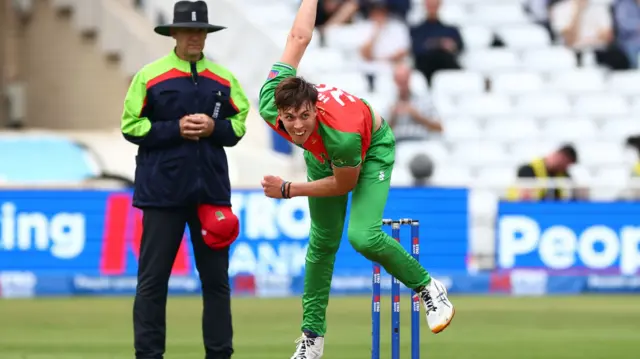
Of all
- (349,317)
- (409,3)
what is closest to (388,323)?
(349,317)

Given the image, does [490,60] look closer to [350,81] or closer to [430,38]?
[430,38]

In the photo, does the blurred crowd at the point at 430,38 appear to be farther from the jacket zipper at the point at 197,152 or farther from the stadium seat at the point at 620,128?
the jacket zipper at the point at 197,152

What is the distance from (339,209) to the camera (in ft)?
22.6

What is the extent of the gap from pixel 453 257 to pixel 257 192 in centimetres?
187

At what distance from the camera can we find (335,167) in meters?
6.55

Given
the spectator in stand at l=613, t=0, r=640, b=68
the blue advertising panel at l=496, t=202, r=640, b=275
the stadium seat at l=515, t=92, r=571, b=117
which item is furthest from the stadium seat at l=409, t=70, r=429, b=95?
the blue advertising panel at l=496, t=202, r=640, b=275

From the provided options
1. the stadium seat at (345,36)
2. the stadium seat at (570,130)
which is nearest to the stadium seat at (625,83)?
the stadium seat at (570,130)

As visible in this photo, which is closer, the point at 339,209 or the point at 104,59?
the point at 339,209

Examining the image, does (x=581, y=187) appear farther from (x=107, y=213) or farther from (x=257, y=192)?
(x=107, y=213)

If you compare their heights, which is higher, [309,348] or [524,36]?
[524,36]

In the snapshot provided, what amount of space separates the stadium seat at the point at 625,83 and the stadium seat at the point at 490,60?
1.12m

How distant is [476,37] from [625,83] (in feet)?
6.02

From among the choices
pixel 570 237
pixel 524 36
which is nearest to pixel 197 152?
pixel 570 237

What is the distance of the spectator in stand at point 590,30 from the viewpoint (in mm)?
17266
